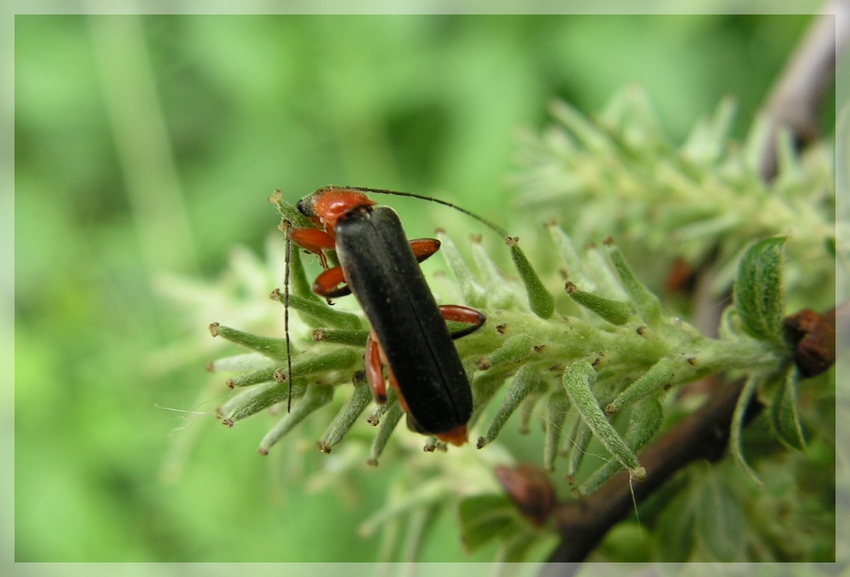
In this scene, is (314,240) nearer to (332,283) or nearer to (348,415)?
(332,283)

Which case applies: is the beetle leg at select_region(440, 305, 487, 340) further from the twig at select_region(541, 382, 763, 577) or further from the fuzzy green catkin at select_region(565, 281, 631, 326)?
the twig at select_region(541, 382, 763, 577)

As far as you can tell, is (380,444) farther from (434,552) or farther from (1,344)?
(1,344)

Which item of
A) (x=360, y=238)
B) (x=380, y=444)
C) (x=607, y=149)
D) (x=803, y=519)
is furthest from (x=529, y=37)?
(x=380, y=444)

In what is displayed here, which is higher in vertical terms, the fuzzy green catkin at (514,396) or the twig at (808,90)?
the twig at (808,90)

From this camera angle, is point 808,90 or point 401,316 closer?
point 401,316

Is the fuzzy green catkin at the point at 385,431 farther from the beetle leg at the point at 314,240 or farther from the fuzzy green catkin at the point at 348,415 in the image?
the beetle leg at the point at 314,240

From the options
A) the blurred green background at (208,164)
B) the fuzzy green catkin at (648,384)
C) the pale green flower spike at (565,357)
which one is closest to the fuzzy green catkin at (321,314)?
the pale green flower spike at (565,357)

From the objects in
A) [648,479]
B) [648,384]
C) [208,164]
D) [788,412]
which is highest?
[648,384]

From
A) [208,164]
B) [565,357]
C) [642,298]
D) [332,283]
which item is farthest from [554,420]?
[208,164]
